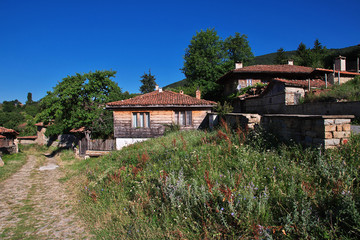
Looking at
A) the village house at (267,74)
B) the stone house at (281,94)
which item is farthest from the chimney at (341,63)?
the stone house at (281,94)

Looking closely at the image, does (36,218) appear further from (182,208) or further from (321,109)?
(321,109)

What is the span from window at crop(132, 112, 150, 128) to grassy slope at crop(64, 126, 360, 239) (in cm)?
1101

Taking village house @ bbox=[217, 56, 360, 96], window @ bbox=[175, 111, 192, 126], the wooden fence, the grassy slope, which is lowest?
the wooden fence

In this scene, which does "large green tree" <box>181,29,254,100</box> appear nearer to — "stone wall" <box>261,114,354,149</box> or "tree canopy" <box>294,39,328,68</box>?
"tree canopy" <box>294,39,328,68</box>

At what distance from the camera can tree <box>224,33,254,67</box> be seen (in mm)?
35438

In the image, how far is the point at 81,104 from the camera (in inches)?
746

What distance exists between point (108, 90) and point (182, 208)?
19972mm

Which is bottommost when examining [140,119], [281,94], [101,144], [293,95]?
[101,144]

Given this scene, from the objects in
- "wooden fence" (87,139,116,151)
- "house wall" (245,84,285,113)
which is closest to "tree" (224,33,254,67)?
"house wall" (245,84,285,113)

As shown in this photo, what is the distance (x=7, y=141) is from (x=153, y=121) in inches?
839

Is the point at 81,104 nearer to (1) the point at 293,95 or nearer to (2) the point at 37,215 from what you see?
(2) the point at 37,215

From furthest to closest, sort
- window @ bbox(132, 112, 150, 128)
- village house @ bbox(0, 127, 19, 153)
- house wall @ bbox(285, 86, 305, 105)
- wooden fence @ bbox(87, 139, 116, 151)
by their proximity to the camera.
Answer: village house @ bbox(0, 127, 19, 153) → wooden fence @ bbox(87, 139, 116, 151) → window @ bbox(132, 112, 150, 128) → house wall @ bbox(285, 86, 305, 105)

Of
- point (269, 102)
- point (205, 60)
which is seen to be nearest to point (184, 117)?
point (269, 102)

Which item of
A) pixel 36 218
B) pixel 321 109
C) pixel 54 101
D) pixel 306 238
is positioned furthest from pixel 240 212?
pixel 54 101
